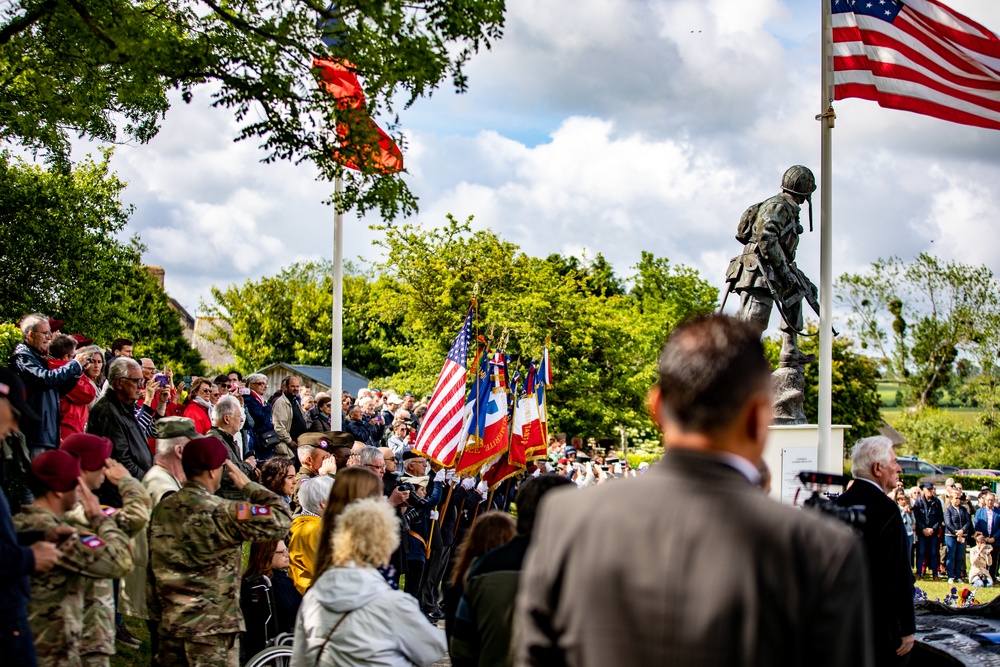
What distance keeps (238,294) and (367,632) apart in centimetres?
5884

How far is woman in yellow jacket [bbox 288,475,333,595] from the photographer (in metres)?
7.39

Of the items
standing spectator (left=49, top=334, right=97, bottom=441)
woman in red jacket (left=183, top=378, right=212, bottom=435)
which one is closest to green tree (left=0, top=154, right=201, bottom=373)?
woman in red jacket (left=183, top=378, right=212, bottom=435)

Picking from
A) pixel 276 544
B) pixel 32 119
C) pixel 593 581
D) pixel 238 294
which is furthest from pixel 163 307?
pixel 593 581

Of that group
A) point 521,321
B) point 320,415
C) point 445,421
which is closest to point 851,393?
point 521,321

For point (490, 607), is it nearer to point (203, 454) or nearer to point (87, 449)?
point (203, 454)

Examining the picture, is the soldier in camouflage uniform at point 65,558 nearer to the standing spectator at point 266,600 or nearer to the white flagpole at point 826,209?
the standing spectator at point 266,600

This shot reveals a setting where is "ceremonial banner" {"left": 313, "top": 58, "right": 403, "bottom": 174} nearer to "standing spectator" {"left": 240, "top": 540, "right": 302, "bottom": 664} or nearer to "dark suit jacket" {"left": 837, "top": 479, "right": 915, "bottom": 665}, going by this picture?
"standing spectator" {"left": 240, "top": 540, "right": 302, "bottom": 664}

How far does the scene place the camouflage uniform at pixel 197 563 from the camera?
5.89 m

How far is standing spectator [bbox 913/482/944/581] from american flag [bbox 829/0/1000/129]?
443 inches

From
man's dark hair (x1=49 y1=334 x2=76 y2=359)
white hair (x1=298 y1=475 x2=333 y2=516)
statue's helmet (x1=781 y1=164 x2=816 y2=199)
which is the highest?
statue's helmet (x1=781 y1=164 x2=816 y2=199)

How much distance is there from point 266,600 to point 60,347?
3705 millimetres

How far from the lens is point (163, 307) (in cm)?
5891

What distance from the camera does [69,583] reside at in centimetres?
527

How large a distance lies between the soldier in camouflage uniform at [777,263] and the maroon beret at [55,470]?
9.27m
